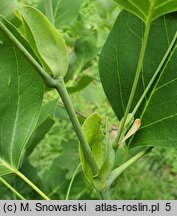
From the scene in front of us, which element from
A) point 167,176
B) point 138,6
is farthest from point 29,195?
point 167,176

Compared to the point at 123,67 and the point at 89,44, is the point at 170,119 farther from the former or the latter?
the point at 89,44

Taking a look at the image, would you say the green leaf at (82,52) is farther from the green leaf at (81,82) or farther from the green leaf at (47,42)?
the green leaf at (47,42)

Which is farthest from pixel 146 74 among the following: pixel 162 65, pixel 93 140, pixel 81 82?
pixel 81 82

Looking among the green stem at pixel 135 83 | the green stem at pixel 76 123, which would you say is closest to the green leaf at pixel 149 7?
the green stem at pixel 135 83

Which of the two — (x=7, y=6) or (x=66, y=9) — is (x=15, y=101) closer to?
(x=7, y=6)

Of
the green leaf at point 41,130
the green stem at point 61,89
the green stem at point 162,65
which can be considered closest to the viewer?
the green stem at point 61,89

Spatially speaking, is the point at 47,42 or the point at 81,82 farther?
the point at 81,82
